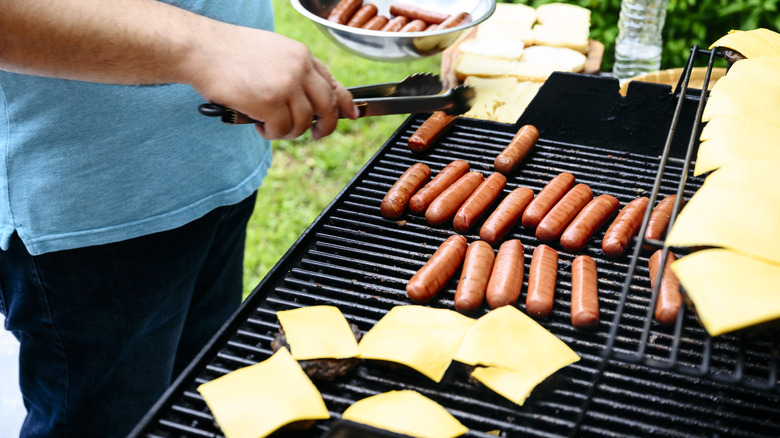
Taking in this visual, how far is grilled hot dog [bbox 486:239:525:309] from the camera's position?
99.4 inches

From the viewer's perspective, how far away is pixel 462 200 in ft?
10.3

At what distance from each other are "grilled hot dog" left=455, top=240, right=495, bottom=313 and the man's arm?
904 millimetres

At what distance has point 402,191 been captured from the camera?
3139 millimetres

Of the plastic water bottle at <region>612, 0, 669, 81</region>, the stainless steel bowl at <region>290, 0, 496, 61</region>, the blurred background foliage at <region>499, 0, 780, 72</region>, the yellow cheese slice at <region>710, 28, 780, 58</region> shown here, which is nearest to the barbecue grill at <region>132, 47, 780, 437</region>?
the yellow cheese slice at <region>710, 28, 780, 58</region>

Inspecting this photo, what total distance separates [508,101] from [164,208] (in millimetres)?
2474

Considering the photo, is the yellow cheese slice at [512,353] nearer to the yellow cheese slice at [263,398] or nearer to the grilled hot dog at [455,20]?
the yellow cheese slice at [263,398]

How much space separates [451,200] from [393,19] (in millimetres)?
1494

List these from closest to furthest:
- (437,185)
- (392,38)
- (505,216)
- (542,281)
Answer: (542,281) < (505,216) < (437,185) < (392,38)

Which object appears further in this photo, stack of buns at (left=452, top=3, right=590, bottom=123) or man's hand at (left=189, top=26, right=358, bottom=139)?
stack of buns at (left=452, top=3, right=590, bottom=123)

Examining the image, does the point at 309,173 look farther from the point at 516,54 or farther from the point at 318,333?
the point at 318,333

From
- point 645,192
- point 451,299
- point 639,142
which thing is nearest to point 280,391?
point 451,299

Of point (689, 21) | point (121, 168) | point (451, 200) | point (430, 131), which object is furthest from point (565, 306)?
point (689, 21)

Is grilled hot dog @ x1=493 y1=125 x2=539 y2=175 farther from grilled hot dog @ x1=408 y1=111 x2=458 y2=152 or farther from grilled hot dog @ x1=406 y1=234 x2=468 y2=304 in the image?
grilled hot dog @ x1=406 y1=234 x2=468 y2=304

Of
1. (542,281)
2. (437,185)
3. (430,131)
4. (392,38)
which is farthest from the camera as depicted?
(430,131)
